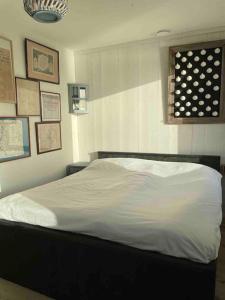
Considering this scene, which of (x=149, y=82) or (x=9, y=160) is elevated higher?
(x=149, y=82)

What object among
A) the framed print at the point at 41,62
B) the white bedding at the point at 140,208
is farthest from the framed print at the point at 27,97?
the white bedding at the point at 140,208

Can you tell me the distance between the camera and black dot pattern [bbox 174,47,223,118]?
2895 mm

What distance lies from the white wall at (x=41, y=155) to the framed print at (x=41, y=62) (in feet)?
0.22

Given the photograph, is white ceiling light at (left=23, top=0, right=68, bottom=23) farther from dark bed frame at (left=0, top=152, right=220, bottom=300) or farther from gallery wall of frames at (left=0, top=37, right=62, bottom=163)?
dark bed frame at (left=0, top=152, right=220, bottom=300)

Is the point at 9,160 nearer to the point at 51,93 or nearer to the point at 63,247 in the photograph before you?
the point at 51,93

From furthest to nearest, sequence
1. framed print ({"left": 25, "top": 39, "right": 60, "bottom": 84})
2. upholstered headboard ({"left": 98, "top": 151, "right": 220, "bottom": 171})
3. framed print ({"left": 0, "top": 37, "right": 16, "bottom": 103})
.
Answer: upholstered headboard ({"left": 98, "top": 151, "right": 220, "bottom": 171})
framed print ({"left": 25, "top": 39, "right": 60, "bottom": 84})
framed print ({"left": 0, "top": 37, "right": 16, "bottom": 103})

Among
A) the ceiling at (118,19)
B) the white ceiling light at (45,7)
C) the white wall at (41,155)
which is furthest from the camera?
the white wall at (41,155)

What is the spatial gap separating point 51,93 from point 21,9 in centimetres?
108

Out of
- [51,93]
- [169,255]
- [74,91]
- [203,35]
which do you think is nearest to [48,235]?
[169,255]

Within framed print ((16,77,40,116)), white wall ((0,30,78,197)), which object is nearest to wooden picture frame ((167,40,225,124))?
white wall ((0,30,78,197))

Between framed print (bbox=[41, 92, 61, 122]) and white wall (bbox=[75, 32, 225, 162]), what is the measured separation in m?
0.52

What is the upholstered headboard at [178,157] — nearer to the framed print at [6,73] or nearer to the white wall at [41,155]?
the white wall at [41,155]

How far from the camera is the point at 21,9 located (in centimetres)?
229

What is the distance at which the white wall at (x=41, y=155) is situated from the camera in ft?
8.53
